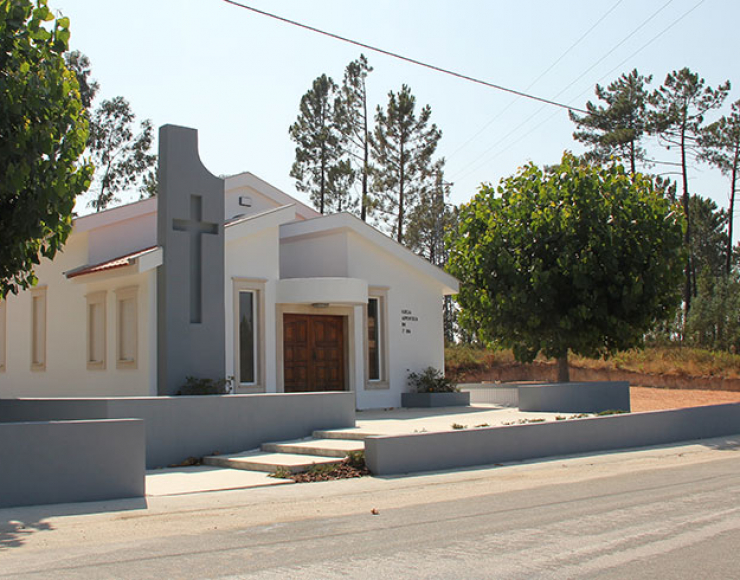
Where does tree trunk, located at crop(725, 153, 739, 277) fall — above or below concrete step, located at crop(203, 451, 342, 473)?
above

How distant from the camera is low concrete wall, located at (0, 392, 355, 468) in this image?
12.5 m

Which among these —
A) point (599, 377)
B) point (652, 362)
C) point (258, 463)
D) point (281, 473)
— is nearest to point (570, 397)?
point (258, 463)

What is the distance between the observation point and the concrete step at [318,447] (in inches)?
489

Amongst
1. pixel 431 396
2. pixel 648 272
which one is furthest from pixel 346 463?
pixel 648 272

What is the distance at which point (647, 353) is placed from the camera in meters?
36.0

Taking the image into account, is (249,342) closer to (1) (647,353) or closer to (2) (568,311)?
(2) (568,311)

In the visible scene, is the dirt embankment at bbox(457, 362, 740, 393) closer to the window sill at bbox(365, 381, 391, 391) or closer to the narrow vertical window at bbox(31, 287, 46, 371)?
the window sill at bbox(365, 381, 391, 391)

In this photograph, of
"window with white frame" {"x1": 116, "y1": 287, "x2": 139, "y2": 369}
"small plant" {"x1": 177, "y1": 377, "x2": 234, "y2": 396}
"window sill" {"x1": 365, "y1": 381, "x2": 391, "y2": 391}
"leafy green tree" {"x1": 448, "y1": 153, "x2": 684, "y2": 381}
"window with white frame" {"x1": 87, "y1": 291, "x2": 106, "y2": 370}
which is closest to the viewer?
"small plant" {"x1": 177, "y1": 377, "x2": 234, "y2": 396}

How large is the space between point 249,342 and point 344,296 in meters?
2.39

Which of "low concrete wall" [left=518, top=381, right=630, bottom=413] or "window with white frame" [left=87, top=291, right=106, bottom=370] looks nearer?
"low concrete wall" [left=518, top=381, right=630, bottom=413]

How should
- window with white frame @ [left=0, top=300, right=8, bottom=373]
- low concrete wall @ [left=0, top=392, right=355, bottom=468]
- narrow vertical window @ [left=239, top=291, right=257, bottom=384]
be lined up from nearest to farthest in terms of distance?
low concrete wall @ [left=0, top=392, right=355, bottom=468]
narrow vertical window @ [left=239, top=291, right=257, bottom=384]
window with white frame @ [left=0, top=300, right=8, bottom=373]

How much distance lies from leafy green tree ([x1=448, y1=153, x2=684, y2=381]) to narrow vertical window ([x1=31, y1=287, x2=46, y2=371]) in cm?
1054

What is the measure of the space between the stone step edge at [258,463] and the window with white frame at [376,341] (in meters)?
8.14

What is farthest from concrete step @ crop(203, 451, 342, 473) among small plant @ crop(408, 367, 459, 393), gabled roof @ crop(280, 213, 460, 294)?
small plant @ crop(408, 367, 459, 393)
